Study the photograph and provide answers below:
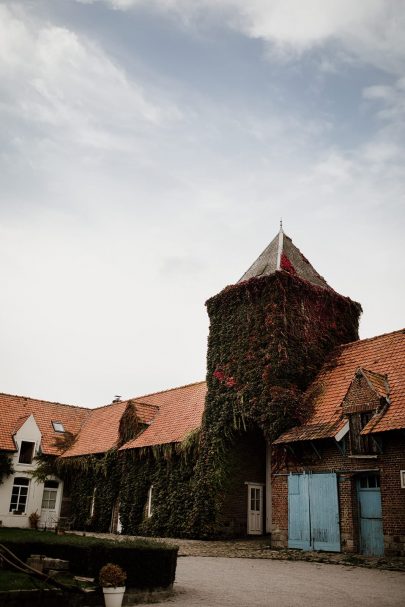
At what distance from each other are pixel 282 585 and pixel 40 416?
29.0m

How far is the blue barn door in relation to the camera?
17.6 m

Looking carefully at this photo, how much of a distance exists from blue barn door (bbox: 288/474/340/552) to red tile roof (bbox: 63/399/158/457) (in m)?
12.8

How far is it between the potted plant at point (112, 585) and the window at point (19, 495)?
25315 millimetres

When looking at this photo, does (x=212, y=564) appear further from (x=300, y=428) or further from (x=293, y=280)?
(x=293, y=280)

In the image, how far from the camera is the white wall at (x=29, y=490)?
30.5 metres

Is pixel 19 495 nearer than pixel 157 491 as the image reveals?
No

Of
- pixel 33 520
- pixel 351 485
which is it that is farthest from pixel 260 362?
pixel 33 520

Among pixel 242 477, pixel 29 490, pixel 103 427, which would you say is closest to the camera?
pixel 242 477

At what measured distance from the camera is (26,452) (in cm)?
3334

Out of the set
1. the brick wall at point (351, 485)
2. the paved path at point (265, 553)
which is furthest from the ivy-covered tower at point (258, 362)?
the brick wall at point (351, 485)

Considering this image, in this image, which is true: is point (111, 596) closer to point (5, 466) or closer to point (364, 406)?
point (364, 406)

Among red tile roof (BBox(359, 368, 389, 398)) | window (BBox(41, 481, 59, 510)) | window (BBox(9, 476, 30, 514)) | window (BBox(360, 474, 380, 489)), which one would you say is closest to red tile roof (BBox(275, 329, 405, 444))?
red tile roof (BBox(359, 368, 389, 398))

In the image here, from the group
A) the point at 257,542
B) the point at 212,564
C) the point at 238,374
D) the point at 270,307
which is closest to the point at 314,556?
the point at 212,564

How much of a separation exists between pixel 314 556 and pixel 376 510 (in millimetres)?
2387
